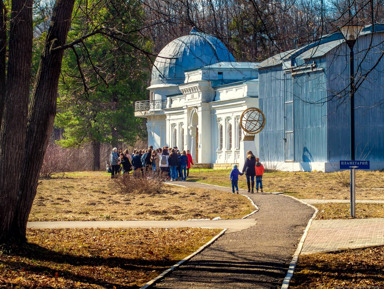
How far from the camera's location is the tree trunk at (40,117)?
42.6 feet

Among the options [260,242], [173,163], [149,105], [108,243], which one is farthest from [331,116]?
[108,243]

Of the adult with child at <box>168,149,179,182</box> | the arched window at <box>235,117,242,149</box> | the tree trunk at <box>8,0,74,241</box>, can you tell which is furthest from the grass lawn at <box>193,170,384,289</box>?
the arched window at <box>235,117,242,149</box>

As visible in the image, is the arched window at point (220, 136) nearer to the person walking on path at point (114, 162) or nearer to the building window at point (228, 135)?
the building window at point (228, 135)

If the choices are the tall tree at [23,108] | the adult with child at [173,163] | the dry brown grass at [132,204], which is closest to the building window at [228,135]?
the adult with child at [173,163]

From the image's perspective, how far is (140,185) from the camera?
29.8m

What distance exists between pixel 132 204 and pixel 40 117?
12973mm

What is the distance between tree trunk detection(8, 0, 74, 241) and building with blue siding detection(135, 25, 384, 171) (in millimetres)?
18482

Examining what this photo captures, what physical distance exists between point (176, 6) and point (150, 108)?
2116 inches

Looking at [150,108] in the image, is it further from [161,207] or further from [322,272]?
[322,272]

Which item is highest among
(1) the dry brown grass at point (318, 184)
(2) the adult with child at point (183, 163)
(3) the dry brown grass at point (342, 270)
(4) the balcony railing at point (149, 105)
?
(4) the balcony railing at point (149, 105)

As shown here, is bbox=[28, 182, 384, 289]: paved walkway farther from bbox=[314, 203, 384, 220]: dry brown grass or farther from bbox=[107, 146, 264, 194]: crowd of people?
bbox=[107, 146, 264, 194]: crowd of people

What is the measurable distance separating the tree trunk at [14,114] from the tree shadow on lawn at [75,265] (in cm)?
60

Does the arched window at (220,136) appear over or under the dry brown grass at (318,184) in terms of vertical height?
over

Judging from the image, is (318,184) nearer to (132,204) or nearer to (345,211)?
(132,204)
